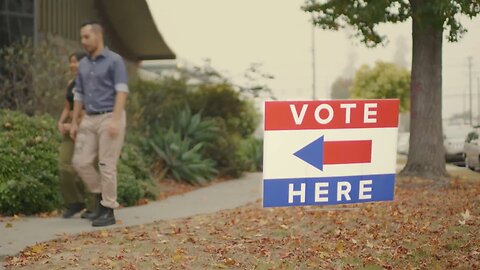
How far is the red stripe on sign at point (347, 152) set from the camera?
552cm

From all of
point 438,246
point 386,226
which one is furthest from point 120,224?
point 438,246

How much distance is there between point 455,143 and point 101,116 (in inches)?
679

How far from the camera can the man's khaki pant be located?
617cm

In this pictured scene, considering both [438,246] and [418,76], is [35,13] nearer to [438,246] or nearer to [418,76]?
[418,76]

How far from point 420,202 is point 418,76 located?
357 cm

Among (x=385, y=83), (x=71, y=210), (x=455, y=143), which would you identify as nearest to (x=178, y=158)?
(x=71, y=210)

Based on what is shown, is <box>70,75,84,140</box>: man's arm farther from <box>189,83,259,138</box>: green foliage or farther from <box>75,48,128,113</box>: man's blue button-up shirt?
<box>189,83,259,138</box>: green foliage

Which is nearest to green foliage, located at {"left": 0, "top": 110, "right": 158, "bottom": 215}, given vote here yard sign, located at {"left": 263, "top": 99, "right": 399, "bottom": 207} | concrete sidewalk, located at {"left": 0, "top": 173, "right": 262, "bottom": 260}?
concrete sidewalk, located at {"left": 0, "top": 173, "right": 262, "bottom": 260}

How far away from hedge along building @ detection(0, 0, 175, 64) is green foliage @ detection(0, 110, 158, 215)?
18.9 ft

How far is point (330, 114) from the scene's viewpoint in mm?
5438

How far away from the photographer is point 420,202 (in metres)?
7.74

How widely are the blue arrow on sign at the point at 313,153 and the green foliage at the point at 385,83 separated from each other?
140 ft

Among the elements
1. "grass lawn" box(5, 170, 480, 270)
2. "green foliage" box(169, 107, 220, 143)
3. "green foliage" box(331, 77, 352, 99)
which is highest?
"green foliage" box(169, 107, 220, 143)

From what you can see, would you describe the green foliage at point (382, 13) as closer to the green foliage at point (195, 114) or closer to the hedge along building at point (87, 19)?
the green foliage at point (195, 114)
